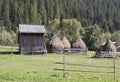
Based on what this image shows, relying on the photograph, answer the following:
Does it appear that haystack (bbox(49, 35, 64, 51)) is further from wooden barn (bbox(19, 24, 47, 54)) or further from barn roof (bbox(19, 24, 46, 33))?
wooden barn (bbox(19, 24, 47, 54))

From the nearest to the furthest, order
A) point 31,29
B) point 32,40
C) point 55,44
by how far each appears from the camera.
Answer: point 32,40 < point 31,29 < point 55,44

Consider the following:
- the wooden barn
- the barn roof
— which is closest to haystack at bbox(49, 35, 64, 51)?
the barn roof

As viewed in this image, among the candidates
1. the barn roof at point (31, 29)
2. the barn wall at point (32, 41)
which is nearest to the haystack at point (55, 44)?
the barn roof at point (31, 29)

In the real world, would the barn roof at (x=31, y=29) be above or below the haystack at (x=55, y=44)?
above

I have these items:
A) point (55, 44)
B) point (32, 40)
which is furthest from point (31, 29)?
point (55, 44)

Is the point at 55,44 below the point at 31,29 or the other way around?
below

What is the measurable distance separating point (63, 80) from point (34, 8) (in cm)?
15380

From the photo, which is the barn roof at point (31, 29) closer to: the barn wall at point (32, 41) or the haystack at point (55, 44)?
the barn wall at point (32, 41)

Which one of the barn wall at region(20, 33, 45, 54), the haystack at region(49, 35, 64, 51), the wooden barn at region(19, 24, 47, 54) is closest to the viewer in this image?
the wooden barn at region(19, 24, 47, 54)

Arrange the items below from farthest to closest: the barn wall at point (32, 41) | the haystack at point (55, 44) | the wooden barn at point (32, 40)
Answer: the haystack at point (55, 44), the barn wall at point (32, 41), the wooden barn at point (32, 40)

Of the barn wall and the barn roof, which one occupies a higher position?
the barn roof

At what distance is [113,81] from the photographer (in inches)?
977

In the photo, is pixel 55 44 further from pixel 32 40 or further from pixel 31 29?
pixel 31 29

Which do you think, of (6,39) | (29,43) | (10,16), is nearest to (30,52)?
(29,43)
